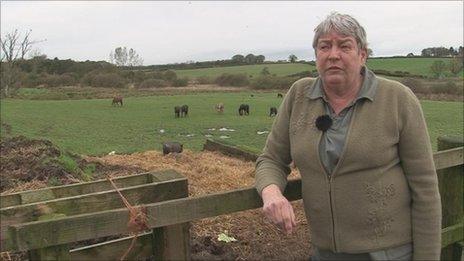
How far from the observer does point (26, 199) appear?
3.32 meters

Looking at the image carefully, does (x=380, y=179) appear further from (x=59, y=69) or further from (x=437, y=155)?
(x=59, y=69)

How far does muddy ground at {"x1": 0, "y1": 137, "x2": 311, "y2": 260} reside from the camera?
4637 mm

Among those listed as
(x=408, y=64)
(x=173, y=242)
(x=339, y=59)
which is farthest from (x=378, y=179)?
(x=408, y=64)

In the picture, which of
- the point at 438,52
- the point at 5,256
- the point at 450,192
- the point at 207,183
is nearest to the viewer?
the point at 5,256

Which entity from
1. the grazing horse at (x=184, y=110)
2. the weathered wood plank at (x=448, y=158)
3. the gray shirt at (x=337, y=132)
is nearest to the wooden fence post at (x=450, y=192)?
the weathered wood plank at (x=448, y=158)

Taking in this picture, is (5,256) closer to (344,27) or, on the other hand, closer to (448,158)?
(344,27)

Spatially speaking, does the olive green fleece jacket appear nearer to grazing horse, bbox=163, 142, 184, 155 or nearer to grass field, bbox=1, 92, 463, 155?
grazing horse, bbox=163, 142, 184, 155

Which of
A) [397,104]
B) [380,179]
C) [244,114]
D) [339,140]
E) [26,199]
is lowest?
[244,114]

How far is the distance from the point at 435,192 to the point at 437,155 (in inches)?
48.4

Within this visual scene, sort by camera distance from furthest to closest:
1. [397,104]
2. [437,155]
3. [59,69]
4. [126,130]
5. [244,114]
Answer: [59,69] < [244,114] < [126,130] < [437,155] < [397,104]

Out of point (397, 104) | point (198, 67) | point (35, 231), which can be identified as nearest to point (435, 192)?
point (397, 104)

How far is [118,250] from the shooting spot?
3264mm

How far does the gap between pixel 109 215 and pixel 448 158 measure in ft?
8.80

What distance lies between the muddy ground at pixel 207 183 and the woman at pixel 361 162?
167 cm
